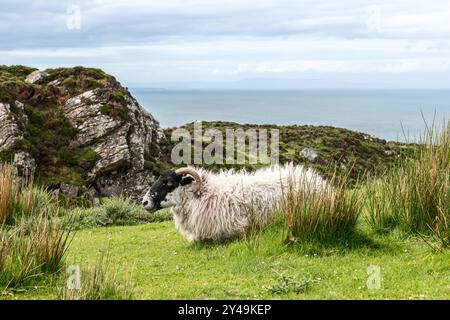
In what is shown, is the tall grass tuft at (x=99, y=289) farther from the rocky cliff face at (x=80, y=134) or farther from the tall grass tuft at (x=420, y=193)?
the rocky cliff face at (x=80, y=134)

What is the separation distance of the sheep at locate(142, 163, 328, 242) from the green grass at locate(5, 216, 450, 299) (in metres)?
0.46

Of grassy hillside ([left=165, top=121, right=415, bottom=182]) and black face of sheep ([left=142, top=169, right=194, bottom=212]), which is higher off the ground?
black face of sheep ([left=142, top=169, right=194, bottom=212])

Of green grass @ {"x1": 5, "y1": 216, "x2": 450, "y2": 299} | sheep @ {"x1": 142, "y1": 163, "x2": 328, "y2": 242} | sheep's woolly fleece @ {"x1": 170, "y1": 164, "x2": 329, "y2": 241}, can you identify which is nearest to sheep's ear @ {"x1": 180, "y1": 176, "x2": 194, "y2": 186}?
sheep @ {"x1": 142, "y1": 163, "x2": 328, "y2": 242}

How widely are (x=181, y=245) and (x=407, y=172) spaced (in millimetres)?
5036

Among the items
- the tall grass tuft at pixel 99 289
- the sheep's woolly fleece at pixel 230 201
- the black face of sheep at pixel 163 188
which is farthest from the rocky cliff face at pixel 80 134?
the tall grass tuft at pixel 99 289

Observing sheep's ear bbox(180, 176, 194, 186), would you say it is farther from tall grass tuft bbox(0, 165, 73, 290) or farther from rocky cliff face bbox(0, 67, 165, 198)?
rocky cliff face bbox(0, 67, 165, 198)

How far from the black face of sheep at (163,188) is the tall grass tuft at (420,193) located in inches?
160

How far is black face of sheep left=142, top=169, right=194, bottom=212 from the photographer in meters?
12.7

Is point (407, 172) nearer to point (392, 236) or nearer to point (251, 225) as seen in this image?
point (392, 236)

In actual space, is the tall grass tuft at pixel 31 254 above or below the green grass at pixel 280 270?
above

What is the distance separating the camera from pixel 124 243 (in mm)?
13828

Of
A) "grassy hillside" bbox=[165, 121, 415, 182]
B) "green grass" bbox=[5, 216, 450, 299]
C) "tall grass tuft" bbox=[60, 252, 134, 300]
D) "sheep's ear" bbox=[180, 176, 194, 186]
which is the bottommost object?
"grassy hillside" bbox=[165, 121, 415, 182]

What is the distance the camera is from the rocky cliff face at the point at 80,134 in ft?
84.9

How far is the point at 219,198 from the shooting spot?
40.8 feet
